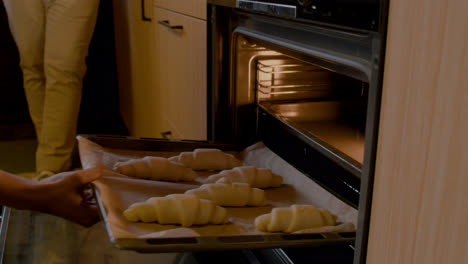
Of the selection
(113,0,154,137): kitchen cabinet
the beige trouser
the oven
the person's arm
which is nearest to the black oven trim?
the oven

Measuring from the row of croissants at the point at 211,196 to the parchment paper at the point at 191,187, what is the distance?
0.02 m

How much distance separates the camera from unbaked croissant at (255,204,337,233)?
2.32 ft

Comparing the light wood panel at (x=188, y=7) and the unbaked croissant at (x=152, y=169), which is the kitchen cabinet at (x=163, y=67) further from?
the unbaked croissant at (x=152, y=169)

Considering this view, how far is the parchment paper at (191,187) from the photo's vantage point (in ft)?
2.29

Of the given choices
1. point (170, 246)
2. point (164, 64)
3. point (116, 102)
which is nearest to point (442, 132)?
point (170, 246)

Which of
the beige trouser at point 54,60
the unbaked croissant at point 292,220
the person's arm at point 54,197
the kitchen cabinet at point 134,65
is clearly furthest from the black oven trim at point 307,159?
the beige trouser at point 54,60

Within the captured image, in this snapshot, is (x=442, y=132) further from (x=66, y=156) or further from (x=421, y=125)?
(x=66, y=156)

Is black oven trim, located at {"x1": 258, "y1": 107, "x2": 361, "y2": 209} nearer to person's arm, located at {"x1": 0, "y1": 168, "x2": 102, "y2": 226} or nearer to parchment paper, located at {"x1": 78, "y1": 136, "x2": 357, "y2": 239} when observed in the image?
parchment paper, located at {"x1": 78, "y1": 136, "x2": 357, "y2": 239}

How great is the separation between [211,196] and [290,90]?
43 cm

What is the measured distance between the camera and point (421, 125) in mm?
441

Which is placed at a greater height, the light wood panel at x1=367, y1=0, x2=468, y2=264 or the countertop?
the light wood panel at x1=367, y1=0, x2=468, y2=264

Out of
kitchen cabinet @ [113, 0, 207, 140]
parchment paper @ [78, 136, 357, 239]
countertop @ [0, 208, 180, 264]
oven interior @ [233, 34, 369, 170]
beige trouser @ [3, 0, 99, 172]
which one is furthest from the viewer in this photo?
beige trouser @ [3, 0, 99, 172]

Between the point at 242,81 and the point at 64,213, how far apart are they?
0.48 meters

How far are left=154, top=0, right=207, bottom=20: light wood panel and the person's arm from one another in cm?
52
